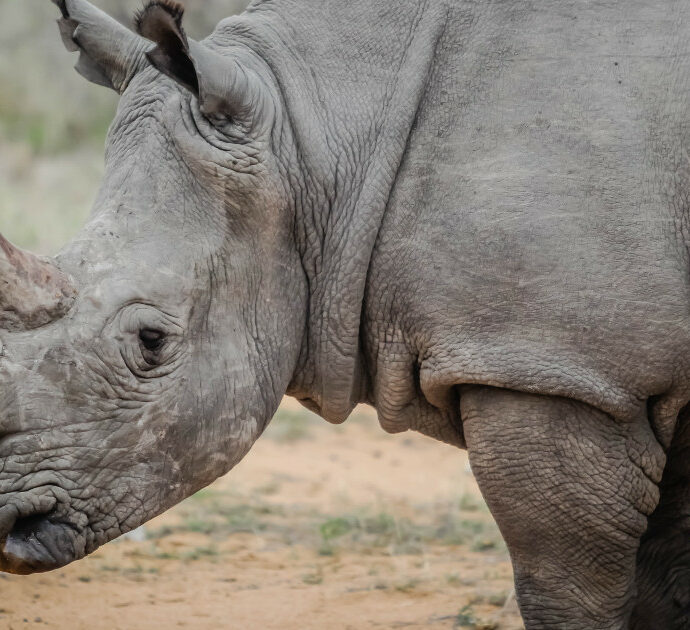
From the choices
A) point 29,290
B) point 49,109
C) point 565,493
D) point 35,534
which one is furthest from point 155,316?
point 49,109

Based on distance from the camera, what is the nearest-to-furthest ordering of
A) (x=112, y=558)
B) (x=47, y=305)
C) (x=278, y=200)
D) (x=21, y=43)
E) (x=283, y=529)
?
(x=47, y=305), (x=278, y=200), (x=112, y=558), (x=283, y=529), (x=21, y=43)

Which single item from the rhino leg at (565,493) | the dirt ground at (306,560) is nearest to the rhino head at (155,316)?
the rhino leg at (565,493)

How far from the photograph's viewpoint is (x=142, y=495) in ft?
13.5

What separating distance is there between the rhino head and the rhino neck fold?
76 mm

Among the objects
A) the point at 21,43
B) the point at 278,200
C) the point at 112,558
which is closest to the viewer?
the point at 278,200

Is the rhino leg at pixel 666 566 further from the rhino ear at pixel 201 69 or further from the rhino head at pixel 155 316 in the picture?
the rhino ear at pixel 201 69

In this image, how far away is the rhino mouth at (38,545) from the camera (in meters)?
3.91

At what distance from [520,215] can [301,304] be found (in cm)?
89

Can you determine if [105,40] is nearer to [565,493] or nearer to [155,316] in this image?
[155,316]

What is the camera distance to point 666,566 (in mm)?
4953

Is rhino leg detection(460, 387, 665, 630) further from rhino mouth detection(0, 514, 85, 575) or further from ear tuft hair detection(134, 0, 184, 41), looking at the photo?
ear tuft hair detection(134, 0, 184, 41)

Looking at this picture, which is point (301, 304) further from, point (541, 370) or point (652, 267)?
point (652, 267)

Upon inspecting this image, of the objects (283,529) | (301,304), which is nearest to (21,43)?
(283,529)

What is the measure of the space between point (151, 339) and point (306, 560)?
3.20 m
